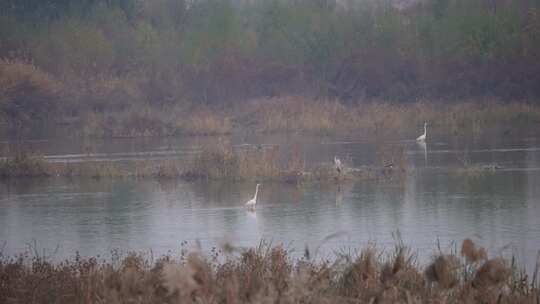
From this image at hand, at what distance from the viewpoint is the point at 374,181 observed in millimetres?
23188

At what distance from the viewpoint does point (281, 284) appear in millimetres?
9266

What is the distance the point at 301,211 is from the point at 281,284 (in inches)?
383

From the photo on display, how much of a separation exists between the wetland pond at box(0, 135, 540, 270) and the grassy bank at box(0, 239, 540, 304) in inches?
103

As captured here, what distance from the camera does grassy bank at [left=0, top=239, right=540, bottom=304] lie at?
7699mm

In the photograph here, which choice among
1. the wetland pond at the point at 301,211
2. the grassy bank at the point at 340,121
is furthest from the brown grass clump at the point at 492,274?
the grassy bank at the point at 340,121

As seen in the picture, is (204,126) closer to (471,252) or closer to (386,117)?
(386,117)

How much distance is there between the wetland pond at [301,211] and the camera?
15.7m

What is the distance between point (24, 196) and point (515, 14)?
35429mm

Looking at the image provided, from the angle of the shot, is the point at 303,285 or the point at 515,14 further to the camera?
the point at 515,14

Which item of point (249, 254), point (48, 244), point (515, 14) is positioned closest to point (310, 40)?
point (515, 14)

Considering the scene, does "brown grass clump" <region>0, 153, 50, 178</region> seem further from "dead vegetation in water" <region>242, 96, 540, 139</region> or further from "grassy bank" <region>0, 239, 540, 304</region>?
"grassy bank" <region>0, 239, 540, 304</region>

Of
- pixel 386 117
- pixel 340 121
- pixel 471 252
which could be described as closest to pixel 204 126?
pixel 340 121

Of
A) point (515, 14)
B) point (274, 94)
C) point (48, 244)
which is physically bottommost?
point (48, 244)

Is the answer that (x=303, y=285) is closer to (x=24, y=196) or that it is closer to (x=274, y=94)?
(x=24, y=196)
